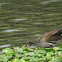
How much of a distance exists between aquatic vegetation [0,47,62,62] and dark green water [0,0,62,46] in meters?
2.89

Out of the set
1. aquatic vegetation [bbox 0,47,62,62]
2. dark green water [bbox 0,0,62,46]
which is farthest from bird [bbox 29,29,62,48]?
dark green water [bbox 0,0,62,46]

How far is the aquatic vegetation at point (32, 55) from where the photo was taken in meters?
5.27

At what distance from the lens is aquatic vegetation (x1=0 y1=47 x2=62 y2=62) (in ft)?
17.3

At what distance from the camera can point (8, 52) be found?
18.4ft

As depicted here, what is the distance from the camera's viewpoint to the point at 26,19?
11328mm

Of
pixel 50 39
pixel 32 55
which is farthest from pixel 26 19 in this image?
pixel 32 55

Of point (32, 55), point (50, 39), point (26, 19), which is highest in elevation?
point (32, 55)

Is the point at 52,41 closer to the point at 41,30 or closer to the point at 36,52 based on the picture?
the point at 36,52

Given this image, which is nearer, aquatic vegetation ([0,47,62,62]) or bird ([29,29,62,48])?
aquatic vegetation ([0,47,62,62])

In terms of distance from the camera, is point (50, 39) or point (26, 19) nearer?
point (50, 39)

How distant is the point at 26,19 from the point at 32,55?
584 cm

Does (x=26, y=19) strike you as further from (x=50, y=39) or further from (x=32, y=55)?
(x=32, y=55)

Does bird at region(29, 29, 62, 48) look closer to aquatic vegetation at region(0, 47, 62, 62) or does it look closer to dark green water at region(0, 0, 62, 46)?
aquatic vegetation at region(0, 47, 62, 62)

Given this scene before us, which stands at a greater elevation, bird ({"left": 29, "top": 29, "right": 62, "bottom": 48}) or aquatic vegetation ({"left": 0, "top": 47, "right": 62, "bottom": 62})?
aquatic vegetation ({"left": 0, "top": 47, "right": 62, "bottom": 62})
